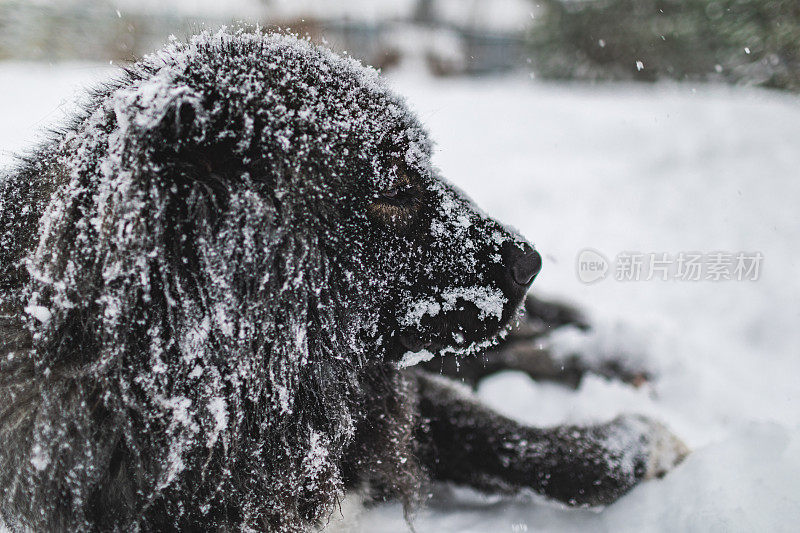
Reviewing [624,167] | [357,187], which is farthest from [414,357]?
[624,167]

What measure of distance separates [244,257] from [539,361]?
6.88 feet

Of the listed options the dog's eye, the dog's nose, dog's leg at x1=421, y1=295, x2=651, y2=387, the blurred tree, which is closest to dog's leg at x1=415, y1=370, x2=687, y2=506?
dog's leg at x1=421, y1=295, x2=651, y2=387

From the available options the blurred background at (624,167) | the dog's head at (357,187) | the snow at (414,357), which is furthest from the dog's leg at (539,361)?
the dog's head at (357,187)

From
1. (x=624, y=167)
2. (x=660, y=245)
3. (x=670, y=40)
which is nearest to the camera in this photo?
(x=660, y=245)

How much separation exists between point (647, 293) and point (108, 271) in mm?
3378

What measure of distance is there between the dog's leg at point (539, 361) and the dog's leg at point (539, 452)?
424mm

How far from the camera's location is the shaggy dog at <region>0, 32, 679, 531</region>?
4.20 ft

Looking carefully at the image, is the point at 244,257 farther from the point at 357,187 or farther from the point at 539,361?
the point at 539,361

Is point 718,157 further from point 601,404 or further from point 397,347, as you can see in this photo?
point 397,347

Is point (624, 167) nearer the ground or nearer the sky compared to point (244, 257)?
nearer the sky

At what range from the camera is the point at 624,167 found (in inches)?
209

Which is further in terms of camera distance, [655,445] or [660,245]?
[660,245]

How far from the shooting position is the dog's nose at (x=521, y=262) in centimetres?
167

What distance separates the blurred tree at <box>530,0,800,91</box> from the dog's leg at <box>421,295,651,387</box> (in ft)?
20.2
